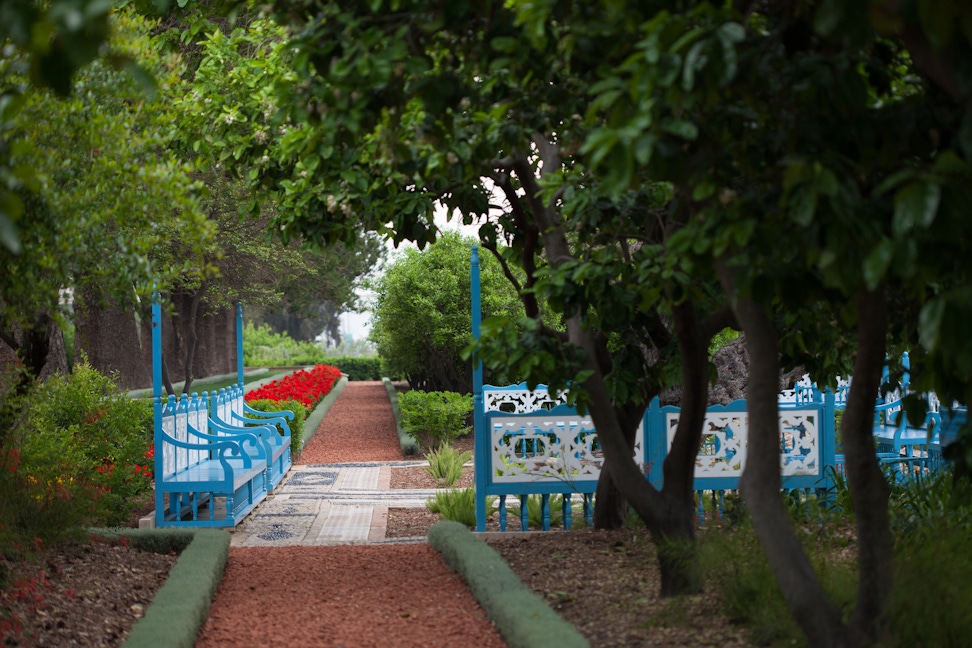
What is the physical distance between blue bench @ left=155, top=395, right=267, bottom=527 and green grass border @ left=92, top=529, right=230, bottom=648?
1168 millimetres

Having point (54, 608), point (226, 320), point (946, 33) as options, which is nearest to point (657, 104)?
point (946, 33)

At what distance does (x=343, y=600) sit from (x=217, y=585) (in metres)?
0.91

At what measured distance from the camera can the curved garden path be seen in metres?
5.46

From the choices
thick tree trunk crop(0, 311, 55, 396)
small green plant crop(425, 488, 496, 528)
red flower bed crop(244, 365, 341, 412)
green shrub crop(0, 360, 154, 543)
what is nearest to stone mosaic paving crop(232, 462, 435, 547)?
small green plant crop(425, 488, 496, 528)

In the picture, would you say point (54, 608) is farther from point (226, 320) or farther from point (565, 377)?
point (226, 320)

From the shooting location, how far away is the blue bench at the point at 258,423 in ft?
36.8

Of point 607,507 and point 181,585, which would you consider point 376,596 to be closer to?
point 181,585

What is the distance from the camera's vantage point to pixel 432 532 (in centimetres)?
799

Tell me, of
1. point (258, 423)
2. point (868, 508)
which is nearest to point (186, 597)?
point (868, 508)

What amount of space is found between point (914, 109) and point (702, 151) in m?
0.73

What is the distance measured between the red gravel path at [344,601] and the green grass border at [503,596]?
12cm

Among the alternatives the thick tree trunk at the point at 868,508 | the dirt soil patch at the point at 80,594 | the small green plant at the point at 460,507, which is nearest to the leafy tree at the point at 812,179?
the thick tree trunk at the point at 868,508

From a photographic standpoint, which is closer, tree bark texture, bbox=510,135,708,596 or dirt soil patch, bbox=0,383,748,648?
dirt soil patch, bbox=0,383,748,648

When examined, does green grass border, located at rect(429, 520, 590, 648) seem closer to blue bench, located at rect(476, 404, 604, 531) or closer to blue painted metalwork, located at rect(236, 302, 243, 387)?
blue bench, located at rect(476, 404, 604, 531)
